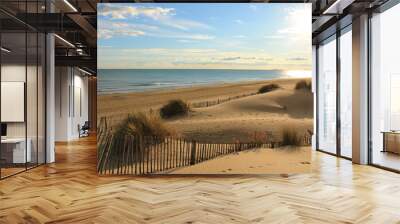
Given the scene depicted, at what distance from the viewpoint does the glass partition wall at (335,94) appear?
9.03 meters

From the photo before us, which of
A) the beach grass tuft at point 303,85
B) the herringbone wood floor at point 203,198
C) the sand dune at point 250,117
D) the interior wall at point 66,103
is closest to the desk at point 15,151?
the herringbone wood floor at point 203,198

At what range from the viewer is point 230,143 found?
665 cm

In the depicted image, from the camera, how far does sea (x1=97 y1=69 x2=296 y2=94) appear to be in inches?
260

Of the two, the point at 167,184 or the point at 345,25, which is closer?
the point at 167,184

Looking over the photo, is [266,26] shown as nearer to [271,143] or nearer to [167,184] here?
[271,143]

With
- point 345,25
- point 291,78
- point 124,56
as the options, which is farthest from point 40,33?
point 345,25

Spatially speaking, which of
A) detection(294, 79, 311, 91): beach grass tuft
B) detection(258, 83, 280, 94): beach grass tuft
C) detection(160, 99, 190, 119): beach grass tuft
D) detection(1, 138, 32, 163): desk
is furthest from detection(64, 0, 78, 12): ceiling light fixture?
detection(294, 79, 311, 91): beach grass tuft

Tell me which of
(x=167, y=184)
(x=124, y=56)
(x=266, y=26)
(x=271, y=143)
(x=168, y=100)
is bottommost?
(x=167, y=184)

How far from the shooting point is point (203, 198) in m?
4.93

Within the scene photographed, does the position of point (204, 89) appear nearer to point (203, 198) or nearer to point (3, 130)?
point (203, 198)

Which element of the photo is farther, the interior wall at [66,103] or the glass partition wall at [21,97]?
the interior wall at [66,103]

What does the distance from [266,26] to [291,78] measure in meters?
1.02

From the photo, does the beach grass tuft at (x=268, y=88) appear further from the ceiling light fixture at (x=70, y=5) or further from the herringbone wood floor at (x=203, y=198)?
the ceiling light fixture at (x=70, y=5)

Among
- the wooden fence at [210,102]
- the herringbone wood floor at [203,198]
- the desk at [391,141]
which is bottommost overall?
the herringbone wood floor at [203,198]
